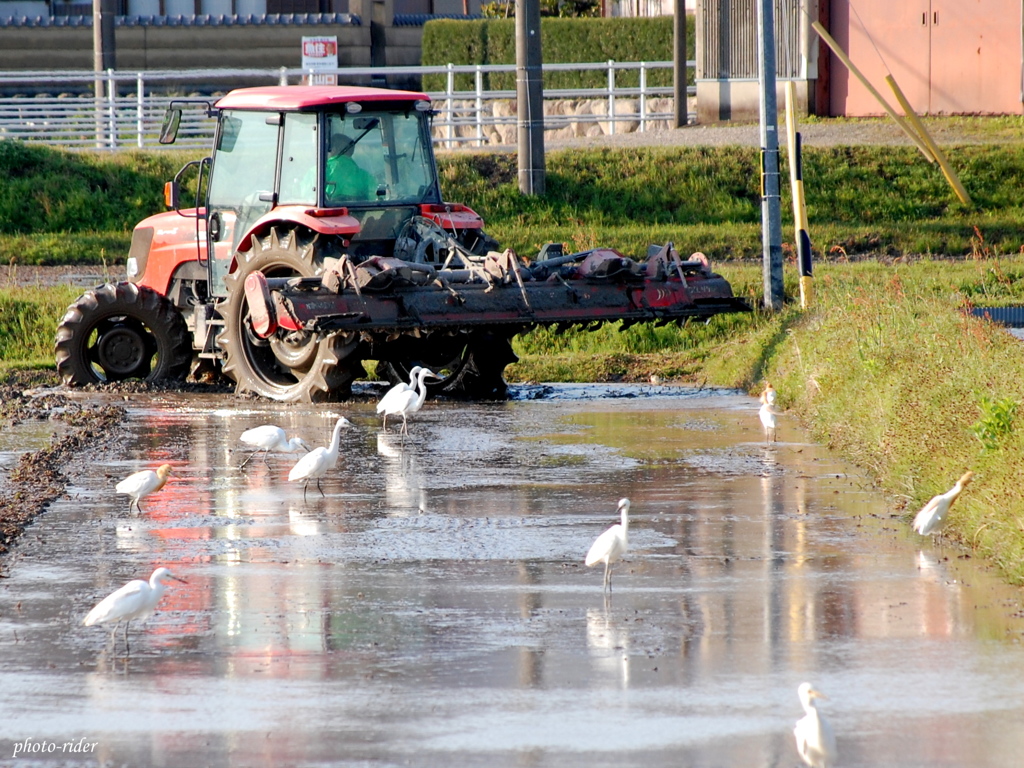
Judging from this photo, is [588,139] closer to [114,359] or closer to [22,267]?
[22,267]

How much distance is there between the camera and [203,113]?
3141 centimetres

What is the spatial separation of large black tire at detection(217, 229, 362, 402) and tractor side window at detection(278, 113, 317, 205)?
35 cm

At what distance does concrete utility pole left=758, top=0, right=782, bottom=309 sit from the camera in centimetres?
1614

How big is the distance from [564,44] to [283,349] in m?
24.0

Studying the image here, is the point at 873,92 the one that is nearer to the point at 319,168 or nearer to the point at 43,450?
the point at 319,168

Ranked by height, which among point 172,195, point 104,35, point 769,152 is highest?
point 104,35

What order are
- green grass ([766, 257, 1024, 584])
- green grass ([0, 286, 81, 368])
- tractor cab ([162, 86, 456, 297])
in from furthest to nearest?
green grass ([0, 286, 81, 368])
tractor cab ([162, 86, 456, 297])
green grass ([766, 257, 1024, 584])

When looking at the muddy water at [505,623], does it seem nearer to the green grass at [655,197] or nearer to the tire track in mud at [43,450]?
the tire track in mud at [43,450]

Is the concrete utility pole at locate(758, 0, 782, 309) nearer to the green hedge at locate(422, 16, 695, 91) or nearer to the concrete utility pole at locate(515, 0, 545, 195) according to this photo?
the concrete utility pole at locate(515, 0, 545, 195)

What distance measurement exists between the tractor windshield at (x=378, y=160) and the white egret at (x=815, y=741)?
31.3 ft

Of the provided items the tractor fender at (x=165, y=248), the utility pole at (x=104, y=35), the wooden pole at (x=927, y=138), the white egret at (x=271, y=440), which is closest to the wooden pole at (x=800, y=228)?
the wooden pole at (x=927, y=138)

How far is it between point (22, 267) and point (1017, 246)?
1498 centimetres

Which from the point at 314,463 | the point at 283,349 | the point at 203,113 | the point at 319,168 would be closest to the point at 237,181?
the point at 319,168

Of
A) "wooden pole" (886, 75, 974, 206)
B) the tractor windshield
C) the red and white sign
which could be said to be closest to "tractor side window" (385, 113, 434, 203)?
the tractor windshield
